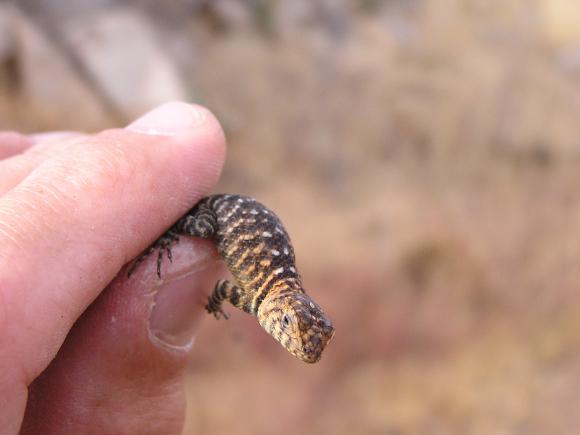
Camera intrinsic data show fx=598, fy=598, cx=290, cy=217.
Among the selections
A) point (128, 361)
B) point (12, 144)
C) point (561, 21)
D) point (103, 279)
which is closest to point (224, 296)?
point (128, 361)

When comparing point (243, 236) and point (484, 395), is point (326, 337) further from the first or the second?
point (484, 395)

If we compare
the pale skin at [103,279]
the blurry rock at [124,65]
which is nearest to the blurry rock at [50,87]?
the blurry rock at [124,65]

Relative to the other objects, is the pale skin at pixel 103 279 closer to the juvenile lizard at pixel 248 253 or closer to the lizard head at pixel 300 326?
the juvenile lizard at pixel 248 253

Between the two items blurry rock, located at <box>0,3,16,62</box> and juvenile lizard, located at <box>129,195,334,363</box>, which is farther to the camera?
blurry rock, located at <box>0,3,16,62</box>

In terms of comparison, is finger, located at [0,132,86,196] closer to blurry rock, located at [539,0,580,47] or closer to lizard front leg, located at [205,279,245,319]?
lizard front leg, located at [205,279,245,319]

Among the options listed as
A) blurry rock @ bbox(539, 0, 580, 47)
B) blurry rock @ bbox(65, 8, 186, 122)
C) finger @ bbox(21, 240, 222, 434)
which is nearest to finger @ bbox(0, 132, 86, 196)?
finger @ bbox(21, 240, 222, 434)

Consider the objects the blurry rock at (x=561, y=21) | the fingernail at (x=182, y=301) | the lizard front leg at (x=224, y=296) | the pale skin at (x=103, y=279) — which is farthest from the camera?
the blurry rock at (x=561, y=21)

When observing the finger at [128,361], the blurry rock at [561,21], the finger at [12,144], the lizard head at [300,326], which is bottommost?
the finger at [128,361]
